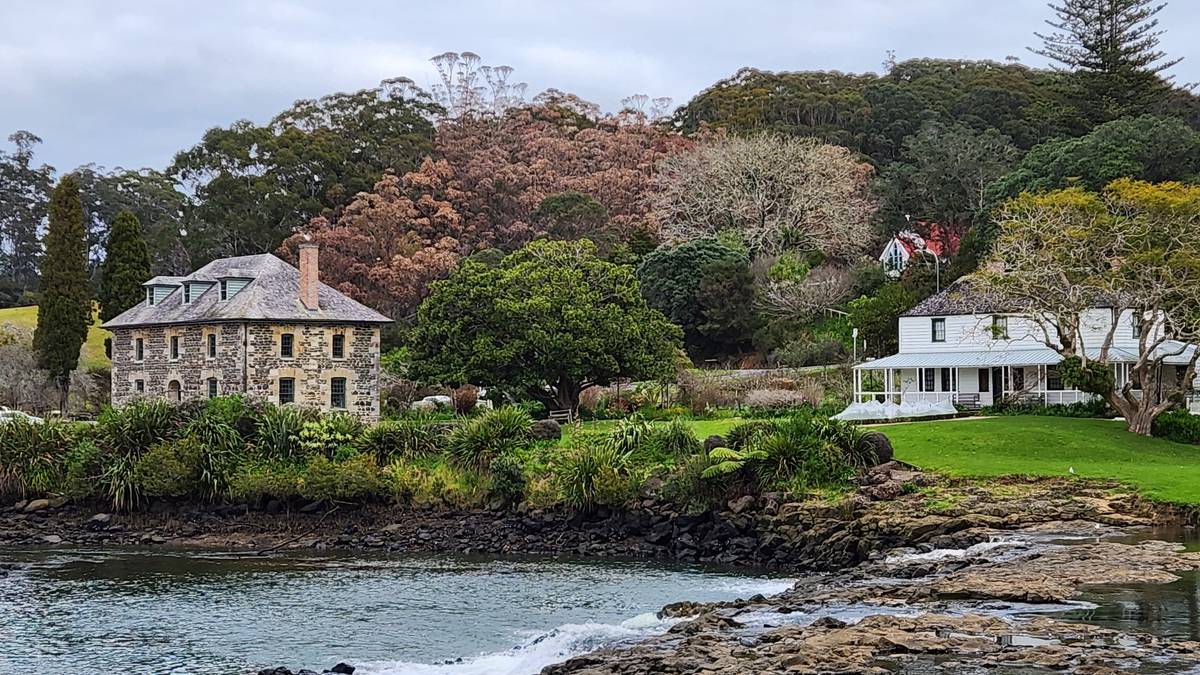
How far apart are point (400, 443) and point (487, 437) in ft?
10.5

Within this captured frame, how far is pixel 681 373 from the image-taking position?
56.2 metres

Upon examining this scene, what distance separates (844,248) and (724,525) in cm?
4309

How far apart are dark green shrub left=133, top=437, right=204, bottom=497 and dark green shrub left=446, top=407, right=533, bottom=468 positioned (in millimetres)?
7763

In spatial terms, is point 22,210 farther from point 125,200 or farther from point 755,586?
point 755,586

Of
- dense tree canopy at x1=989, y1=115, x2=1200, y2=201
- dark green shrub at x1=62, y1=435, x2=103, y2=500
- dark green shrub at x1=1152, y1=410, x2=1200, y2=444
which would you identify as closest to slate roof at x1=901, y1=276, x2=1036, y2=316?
dense tree canopy at x1=989, y1=115, x2=1200, y2=201

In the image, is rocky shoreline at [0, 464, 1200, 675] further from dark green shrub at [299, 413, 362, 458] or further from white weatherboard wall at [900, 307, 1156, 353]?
white weatherboard wall at [900, 307, 1156, 353]

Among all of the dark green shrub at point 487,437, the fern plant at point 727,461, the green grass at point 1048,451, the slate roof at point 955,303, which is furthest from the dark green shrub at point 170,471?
the slate roof at point 955,303

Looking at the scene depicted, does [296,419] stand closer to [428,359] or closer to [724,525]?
[428,359]

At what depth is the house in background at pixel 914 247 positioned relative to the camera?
72938mm

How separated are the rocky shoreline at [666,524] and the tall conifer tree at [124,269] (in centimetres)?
2266

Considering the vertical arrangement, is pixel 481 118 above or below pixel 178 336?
above

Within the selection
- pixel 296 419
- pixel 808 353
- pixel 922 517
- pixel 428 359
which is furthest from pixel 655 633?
pixel 808 353

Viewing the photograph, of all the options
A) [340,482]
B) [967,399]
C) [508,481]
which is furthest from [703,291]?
[340,482]

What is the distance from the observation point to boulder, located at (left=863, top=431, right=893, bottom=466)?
120 feet
